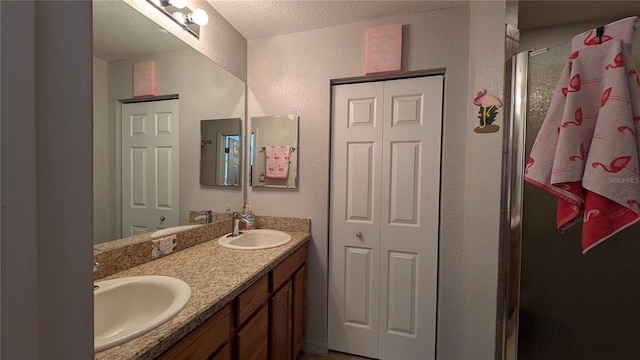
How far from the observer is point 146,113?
1148 mm

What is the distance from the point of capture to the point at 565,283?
1120 mm

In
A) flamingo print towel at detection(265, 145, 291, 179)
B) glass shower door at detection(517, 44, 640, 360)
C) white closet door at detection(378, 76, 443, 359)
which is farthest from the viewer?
flamingo print towel at detection(265, 145, 291, 179)

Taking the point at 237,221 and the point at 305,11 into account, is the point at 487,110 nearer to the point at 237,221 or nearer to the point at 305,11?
the point at 305,11

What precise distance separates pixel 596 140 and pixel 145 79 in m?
1.76

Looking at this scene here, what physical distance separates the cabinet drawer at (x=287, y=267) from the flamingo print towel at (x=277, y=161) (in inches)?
21.8

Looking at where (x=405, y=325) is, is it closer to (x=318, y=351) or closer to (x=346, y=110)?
(x=318, y=351)

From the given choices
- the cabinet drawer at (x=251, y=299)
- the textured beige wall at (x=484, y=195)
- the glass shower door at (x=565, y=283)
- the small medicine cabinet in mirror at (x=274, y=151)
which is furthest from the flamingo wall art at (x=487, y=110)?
the cabinet drawer at (x=251, y=299)

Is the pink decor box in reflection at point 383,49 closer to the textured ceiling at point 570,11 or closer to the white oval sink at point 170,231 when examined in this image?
the textured ceiling at point 570,11

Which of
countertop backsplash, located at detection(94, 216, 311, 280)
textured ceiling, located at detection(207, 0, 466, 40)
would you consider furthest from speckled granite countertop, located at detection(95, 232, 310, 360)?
textured ceiling, located at detection(207, 0, 466, 40)

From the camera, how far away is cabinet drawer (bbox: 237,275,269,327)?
3.19 feet

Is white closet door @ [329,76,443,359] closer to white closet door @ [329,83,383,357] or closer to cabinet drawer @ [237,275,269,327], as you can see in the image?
white closet door @ [329,83,383,357]

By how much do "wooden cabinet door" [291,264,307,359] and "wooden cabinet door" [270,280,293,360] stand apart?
0.25ft

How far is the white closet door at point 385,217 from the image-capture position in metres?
1.57

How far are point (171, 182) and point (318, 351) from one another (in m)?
1.51
